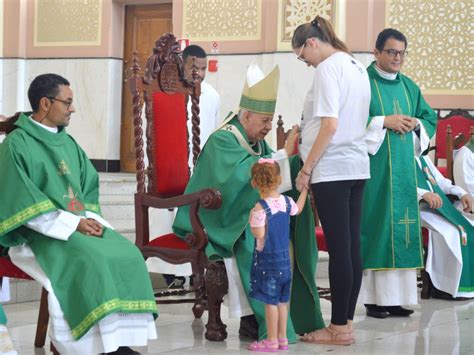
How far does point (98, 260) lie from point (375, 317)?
2.18m

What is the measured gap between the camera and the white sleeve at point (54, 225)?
169 inches

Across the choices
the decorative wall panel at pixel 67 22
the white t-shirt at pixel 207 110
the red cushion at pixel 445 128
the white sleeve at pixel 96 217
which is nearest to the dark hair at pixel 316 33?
the white sleeve at pixel 96 217

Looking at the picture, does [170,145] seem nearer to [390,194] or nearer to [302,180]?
[302,180]

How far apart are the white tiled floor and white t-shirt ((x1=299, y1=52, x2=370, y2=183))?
32.1 inches

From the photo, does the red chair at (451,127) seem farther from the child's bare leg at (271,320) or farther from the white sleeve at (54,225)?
the white sleeve at (54,225)

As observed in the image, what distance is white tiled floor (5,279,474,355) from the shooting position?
4777mm

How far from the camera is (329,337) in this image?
4.93 m

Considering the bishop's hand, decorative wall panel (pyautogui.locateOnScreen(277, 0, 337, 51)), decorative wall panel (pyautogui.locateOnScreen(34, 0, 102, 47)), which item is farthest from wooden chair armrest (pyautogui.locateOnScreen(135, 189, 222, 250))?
decorative wall panel (pyautogui.locateOnScreen(34, 0, 102, 47))

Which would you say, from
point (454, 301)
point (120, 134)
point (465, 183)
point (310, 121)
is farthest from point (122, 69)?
point (310, 121)

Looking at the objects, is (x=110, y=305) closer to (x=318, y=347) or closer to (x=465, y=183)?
(x=318, y=347)

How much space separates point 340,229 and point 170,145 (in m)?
1.18

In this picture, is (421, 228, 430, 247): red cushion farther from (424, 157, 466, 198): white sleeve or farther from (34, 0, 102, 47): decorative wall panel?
(34, 0, 102, 47): decorative wall panel

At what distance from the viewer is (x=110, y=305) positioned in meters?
4.15

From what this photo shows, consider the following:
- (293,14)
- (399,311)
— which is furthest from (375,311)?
(293,14)
